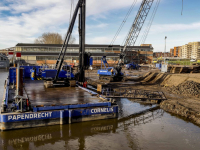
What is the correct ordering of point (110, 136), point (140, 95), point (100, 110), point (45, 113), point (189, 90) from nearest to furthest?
point (110, 136)
point (45, 113)
point (100, 110)
point (140, 95)
point (189, 90)

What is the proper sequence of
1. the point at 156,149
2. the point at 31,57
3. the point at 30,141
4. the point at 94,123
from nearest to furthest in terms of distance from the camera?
1. the point at 156,149
2. the point at 30,141
3. the point at 94,123
4. the point at 31,57

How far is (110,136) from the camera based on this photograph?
484 inches

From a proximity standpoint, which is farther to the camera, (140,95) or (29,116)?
(140,95)

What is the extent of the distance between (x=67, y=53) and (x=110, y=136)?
64988 millimetres

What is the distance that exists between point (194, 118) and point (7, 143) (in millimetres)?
13011

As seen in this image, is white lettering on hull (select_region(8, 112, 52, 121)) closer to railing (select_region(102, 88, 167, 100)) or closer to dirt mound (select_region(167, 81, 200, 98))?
railing (select_region(102, 88, 167, 100))

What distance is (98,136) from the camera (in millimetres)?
12273

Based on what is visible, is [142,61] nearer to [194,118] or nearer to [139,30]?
[139,30]

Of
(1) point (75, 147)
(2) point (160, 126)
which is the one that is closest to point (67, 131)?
(1) point (75, 147)

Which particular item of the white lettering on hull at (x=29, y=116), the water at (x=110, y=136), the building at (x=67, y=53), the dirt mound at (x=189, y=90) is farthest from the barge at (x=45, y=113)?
the building at (x=67, y=53)

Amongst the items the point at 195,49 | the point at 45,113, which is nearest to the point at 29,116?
the point at 45,113

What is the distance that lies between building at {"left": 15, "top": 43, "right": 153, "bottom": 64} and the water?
2133 inches

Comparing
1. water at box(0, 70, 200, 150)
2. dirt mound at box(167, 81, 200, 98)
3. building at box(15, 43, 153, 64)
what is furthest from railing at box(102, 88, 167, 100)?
building at box(15, 43, 153, 64)

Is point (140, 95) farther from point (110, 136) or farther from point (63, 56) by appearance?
point (110, 136)
